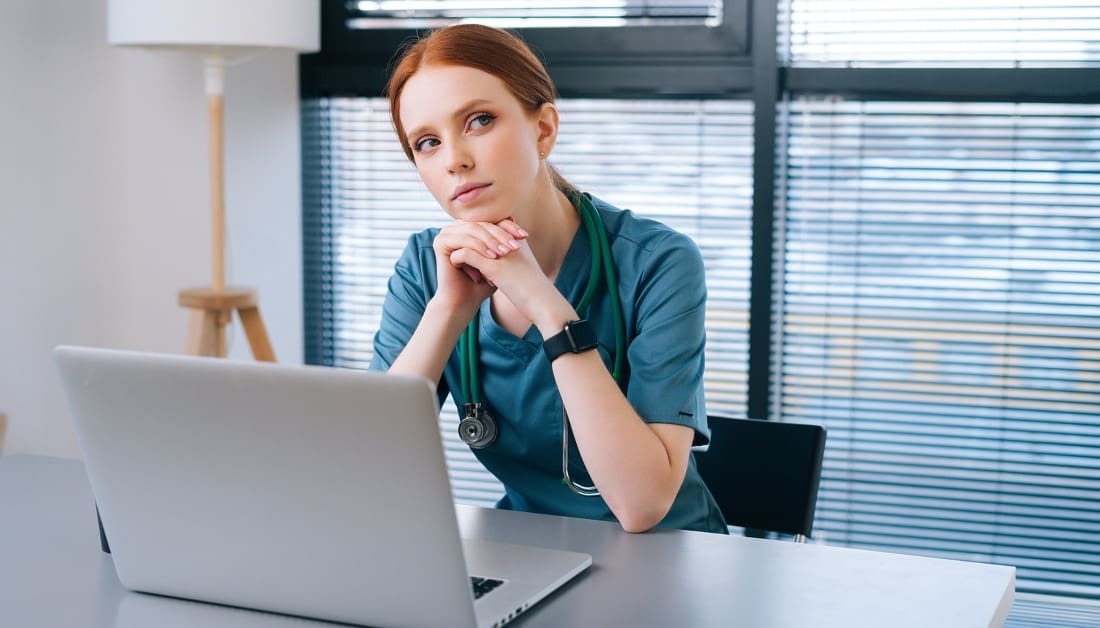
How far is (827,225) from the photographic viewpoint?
107 inches

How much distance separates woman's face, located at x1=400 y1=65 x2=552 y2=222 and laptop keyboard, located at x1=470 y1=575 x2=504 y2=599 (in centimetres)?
51

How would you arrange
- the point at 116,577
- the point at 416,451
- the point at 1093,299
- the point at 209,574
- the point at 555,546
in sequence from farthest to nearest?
the point at 1093,299 → the point at 555,546 → the point at 116,577 → the point at 209,574 → the point at 416,451

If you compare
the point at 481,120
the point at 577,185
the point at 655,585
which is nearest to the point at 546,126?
the point at 481,120

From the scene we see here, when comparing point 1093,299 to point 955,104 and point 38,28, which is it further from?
point 38,28

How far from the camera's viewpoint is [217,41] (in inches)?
97.9

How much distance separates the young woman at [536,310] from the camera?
1.37 m

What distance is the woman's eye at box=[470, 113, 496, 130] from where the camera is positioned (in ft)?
4.84

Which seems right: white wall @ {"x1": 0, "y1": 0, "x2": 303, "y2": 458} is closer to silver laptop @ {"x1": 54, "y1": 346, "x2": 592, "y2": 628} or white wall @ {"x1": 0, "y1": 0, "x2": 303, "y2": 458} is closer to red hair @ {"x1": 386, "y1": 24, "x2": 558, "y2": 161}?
red hair @ {"x1": 386, "y1": 24, "x2": 558, "y2": 161}

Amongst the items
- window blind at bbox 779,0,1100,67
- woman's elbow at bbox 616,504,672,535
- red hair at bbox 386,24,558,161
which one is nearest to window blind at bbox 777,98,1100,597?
window blind at bbox 779,0,1100,67

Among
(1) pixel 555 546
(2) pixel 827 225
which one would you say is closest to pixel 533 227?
(1) pixel 555 546

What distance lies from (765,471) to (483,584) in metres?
0.62

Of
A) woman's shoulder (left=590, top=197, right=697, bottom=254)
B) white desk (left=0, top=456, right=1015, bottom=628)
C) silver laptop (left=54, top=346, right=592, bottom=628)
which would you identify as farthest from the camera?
woman's shoulder (left=590, top=197, right=697, bottom=254)

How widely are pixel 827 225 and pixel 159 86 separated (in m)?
1.59

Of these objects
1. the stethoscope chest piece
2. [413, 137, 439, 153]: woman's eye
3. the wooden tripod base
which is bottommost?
the stethoscope chest piece
